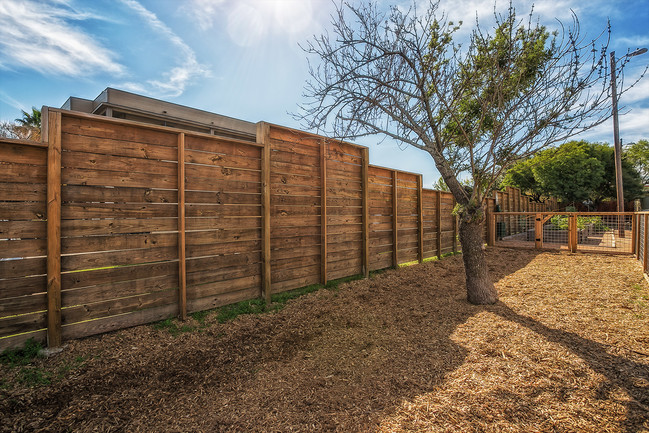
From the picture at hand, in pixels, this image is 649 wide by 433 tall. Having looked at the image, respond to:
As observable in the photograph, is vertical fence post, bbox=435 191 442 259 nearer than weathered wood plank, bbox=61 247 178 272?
No

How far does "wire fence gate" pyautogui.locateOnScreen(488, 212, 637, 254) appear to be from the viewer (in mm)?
8578

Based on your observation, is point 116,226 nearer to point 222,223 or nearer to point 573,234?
point 222,223

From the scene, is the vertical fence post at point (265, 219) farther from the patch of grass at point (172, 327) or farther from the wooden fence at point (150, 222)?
the patch of grass at point (172, 327)

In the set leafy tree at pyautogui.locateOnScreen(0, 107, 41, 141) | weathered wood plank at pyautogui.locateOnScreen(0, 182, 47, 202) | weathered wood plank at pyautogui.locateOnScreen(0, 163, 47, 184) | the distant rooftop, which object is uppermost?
leafy tree at pyautogui.locateOnScreen(0, 107, 41, 141)

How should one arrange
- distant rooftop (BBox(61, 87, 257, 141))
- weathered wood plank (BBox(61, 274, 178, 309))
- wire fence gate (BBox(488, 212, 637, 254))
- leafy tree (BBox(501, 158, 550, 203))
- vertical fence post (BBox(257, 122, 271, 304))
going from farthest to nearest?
leafy tree (BBox(501, 158, 550, 203)) → wire fence gate (BBox(488, 212, 637, 254)) → distant rooftop (BBox(61, 87, 257, 141)) → vertical fence post (BBox(257, 122, 271, 304)) → weathered wood plank (BBox(61, 274, 178, 309))

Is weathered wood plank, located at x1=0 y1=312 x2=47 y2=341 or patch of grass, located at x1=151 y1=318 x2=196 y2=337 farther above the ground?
weathered wood plank, located at x1=0 y1=312 x2=47 y2=341

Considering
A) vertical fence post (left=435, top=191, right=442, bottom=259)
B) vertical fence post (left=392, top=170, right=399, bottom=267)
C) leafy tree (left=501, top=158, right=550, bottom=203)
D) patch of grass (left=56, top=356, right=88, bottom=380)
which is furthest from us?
leafy tree (left=501, top=158, right=550, bottom=203)

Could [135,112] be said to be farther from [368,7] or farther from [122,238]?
[368,7]

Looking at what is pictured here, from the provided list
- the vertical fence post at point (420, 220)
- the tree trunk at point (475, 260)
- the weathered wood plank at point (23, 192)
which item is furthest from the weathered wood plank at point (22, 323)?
the vertical fence post at point (420, 220)

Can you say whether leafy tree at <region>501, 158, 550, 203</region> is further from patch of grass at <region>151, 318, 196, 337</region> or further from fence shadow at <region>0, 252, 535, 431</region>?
patch of grass at <region>151, 318, 196, 337</region>

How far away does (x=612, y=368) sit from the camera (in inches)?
93.2

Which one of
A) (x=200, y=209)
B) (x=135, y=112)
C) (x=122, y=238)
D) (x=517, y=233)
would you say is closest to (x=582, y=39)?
(x=200, y=209)

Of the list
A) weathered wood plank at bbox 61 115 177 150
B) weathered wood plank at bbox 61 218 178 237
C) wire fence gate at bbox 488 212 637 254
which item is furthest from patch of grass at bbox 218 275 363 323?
wire fence gate at bbox 488 212 637 254

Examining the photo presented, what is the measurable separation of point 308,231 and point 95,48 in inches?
223
